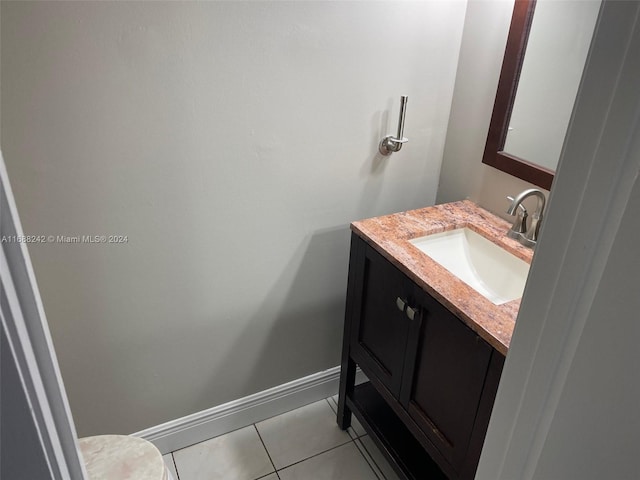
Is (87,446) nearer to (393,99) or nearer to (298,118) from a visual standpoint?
(298,118)

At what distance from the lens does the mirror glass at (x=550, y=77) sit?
1270mm

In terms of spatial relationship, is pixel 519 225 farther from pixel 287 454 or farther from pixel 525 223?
pixel 287 454

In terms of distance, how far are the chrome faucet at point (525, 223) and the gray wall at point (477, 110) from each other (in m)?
0.08

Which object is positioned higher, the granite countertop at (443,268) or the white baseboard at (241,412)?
the granite countertop at (443,268)

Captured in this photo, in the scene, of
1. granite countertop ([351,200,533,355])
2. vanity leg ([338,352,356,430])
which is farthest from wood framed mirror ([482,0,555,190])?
vanity leg ([338,352,356,430])

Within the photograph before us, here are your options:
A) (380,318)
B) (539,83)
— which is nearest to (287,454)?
(380,318)

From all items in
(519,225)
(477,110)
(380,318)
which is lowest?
(380,318)

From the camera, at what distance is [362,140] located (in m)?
1.55

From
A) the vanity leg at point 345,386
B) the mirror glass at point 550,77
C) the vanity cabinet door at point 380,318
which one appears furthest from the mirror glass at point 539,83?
the vanity leg at point 345,386

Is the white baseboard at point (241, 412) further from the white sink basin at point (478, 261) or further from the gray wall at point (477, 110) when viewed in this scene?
the gray wall at point (477, 110)

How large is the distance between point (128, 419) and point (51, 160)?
925 millimetres

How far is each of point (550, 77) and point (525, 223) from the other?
16.6 inches

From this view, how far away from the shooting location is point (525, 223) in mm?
1398

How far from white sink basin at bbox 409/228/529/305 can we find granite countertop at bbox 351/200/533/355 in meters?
0.03
